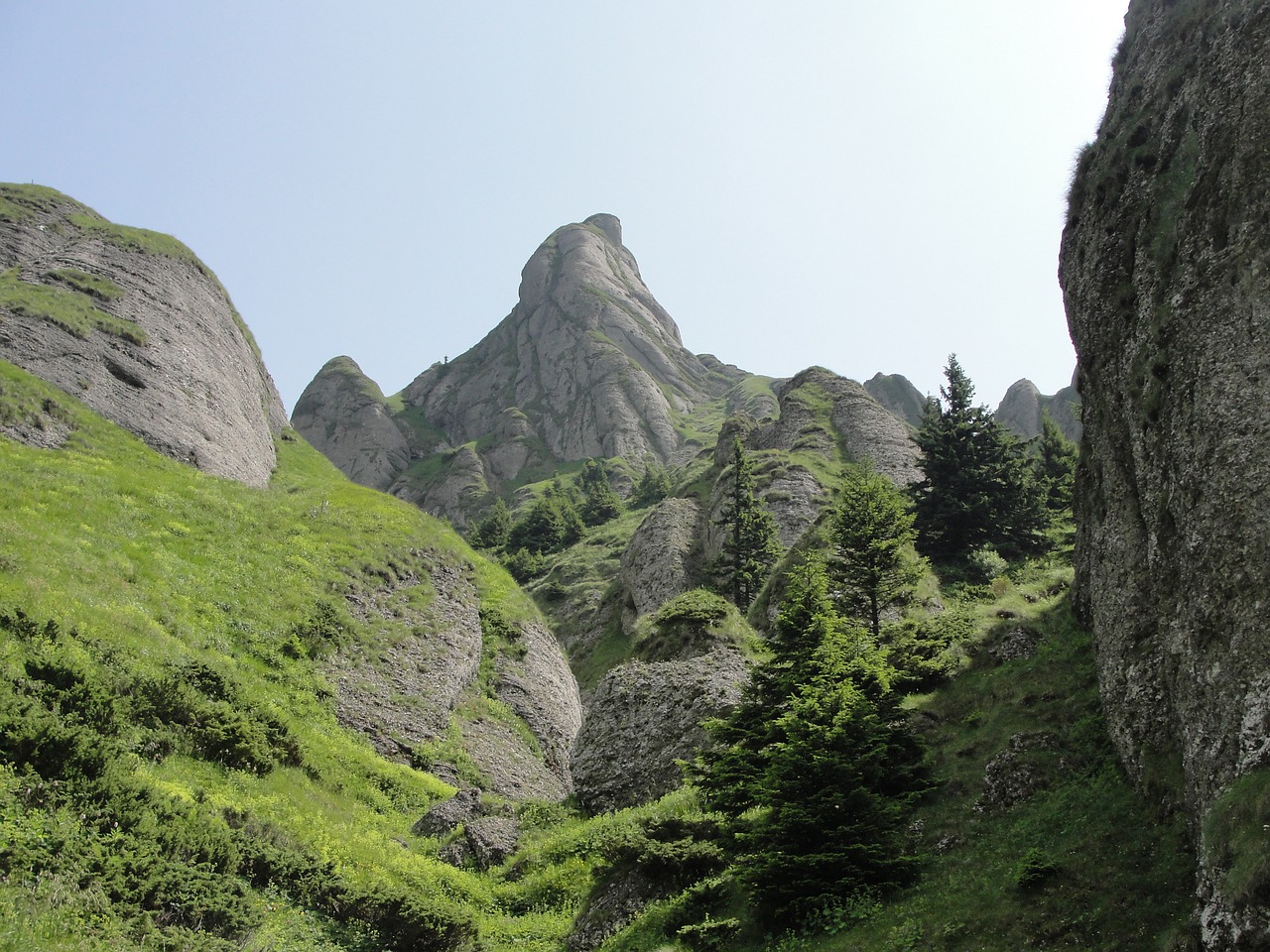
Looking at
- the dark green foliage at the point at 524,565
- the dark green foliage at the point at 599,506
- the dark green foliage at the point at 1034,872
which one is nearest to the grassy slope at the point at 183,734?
the dark green foliage at the point at 1034,872

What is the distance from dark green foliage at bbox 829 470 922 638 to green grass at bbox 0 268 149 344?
1772 inches

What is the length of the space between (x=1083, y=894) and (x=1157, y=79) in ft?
64.6

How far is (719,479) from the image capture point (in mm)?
71562

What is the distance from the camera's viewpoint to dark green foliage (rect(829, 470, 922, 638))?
102 feet

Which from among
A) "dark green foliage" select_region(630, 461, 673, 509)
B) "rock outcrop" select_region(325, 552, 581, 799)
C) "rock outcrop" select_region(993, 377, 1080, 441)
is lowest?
"rock outcrop" select_region(325, 552, 581, 799)

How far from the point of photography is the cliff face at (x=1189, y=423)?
1192 centimetres

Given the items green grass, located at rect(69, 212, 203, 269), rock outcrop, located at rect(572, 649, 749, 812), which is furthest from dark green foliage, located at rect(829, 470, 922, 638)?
green grass, located at rect(69, 212, 203, 269)

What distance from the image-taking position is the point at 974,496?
43.9 m

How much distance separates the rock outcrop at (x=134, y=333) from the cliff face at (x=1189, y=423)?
147ft

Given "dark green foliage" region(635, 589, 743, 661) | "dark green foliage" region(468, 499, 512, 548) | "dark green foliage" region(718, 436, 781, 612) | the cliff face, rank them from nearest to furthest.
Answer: the cliff face
"dark green foliage" region(635, 589, 743, 661)
"dark green foliage" region(718, 436, 781, 612)
"dark green foliage" region(468, 499, 512, 548)

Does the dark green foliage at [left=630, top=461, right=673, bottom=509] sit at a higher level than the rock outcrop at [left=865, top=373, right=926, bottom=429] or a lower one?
lower

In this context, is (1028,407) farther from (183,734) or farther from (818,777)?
(183,734)

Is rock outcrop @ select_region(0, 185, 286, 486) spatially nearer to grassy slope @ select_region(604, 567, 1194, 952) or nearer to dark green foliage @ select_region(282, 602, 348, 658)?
dark green foliage @ select_region(282, 602, 348, 658)

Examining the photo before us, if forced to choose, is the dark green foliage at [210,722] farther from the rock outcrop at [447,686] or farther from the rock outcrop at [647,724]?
the rock outcrop at [647,724]
